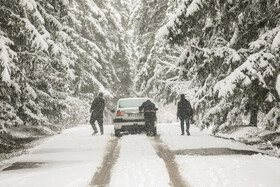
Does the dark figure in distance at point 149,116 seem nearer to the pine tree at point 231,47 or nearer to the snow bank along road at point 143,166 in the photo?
the pine tree at point 231,47

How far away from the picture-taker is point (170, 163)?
32.7 ft

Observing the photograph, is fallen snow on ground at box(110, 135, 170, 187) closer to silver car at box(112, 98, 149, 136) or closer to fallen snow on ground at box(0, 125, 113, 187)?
fallen snow on ground at box(0, 125, 113, 187)

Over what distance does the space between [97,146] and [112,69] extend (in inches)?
904

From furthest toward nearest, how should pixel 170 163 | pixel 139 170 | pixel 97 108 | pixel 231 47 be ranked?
1. pixel 97 108
2. pixel 231 47
3. pixel 170 163
4. pixel 139 170

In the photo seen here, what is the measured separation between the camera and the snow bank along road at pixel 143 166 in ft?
25.9

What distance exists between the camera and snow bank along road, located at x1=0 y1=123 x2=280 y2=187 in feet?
25.9

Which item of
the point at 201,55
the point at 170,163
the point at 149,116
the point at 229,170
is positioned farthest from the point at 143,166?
the point at 149,116

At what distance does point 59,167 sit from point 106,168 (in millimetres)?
1235

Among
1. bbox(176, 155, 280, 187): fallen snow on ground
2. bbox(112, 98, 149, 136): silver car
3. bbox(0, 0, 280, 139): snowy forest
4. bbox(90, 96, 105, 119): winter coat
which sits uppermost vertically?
bbox(0, 0, 280, 139): snowy forest

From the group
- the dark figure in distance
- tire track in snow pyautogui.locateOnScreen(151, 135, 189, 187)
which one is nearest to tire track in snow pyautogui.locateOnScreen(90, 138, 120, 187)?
tire track in snow pyautogui.locateOnScreen(151, 135, 189, 187)

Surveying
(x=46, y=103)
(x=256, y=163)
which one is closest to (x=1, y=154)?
(x=46, y=103)

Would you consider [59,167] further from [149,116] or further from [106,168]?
[149,116]

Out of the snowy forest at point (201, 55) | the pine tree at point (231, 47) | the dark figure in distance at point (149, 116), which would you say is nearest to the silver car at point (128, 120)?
the dark figure in distance at point (149, 116)

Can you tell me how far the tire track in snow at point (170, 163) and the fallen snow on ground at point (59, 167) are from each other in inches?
67.7
